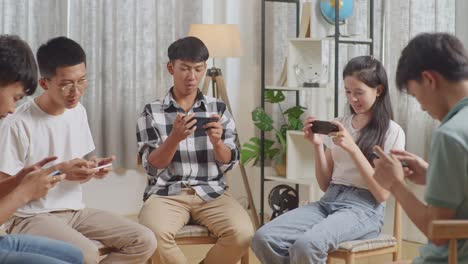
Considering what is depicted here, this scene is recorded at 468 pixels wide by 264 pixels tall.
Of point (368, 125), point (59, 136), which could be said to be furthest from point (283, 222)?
point (59, 136)

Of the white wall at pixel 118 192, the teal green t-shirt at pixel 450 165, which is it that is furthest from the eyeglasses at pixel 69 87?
the white wall at pixel 118 192

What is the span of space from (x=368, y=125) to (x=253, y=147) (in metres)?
1.85

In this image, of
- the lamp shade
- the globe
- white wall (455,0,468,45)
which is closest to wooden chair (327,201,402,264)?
white wall (455,0,468,45)

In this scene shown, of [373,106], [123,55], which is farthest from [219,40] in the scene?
[373,106]

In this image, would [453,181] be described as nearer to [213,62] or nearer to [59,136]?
[59,136]

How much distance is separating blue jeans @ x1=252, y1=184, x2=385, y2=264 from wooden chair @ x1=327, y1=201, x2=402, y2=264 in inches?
1.5

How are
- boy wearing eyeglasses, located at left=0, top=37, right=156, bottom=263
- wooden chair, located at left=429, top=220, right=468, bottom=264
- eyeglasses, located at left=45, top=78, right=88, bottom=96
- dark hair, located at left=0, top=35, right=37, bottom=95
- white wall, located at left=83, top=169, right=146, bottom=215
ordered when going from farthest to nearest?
1. white wall, located at left=83, top=169, right=146, bottom=215
2. eyeglasses, located at left=45, top=78, right=88, bottom=96
3. boy wearing eyeglasses, located at left=0, top=37, right=156, bottom=263
4. dark hair, located at left=0, top=35, right=37, bottom=95
5. wooden chair, located at left=429, top=220, right=468, bottom=264

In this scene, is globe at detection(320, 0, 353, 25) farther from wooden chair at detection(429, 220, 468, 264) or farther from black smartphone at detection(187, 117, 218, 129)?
wooden chair at detection(429, 220, 468, 264)

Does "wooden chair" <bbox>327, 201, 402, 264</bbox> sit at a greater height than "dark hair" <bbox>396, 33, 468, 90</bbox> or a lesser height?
lesser

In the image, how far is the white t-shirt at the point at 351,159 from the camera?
3166mm

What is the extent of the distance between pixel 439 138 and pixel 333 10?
271cm

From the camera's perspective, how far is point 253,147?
16.5 ft

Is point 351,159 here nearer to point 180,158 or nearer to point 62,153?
point 180,158

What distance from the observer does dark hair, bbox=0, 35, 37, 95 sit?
2498 mm
